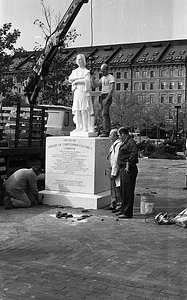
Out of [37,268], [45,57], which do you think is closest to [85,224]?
[37,268]

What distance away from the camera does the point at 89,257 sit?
600 cm

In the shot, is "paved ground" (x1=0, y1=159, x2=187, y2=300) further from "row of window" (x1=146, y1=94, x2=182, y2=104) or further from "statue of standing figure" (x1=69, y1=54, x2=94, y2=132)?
"row of window" (x1=146, y1=94, x2=182, y2=104)

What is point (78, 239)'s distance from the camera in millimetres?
6973

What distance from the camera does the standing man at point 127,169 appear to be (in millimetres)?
8445

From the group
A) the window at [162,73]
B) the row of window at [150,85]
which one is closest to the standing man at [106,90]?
the row of window at [150,85]

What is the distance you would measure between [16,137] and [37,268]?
6.59 meters

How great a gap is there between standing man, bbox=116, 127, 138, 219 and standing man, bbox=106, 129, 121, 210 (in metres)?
0.53

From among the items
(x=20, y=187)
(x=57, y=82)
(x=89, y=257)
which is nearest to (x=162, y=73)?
(x=57, y=82)

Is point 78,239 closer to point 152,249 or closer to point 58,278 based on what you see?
point 152,249

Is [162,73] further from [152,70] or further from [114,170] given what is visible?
[114,170]

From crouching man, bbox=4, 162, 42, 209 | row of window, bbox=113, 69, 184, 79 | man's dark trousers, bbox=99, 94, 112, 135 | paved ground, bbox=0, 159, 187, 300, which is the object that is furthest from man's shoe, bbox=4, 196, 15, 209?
row of window, bbox=113, 69, 184, 79

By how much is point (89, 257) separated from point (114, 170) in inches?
134

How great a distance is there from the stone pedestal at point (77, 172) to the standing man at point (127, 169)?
46.2 inches

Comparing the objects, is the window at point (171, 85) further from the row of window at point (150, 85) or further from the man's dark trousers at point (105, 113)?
the man's dark trousers at point (105, 113)
